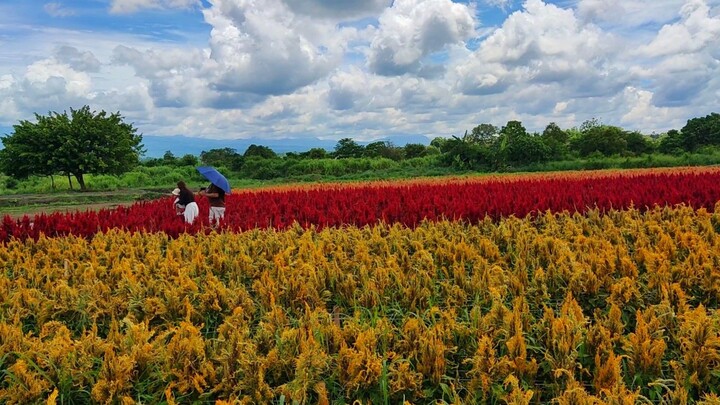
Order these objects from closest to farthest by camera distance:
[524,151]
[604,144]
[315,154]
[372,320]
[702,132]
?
[372,320] → [524,151] → [604,144] → [702,132] → [315,154]

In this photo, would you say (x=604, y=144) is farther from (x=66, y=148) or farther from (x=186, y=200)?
(x=186, y=200)

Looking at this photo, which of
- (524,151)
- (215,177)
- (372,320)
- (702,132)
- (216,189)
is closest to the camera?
(372,320)

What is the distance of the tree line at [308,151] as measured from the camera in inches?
1299

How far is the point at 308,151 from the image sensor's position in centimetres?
5591

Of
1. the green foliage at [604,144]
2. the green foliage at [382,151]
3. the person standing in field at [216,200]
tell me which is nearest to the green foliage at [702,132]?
the green foliage at [604,144]

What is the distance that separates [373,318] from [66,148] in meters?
33.0

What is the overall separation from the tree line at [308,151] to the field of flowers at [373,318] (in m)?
29.5

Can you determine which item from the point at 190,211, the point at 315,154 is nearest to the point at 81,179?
the point at 315,154

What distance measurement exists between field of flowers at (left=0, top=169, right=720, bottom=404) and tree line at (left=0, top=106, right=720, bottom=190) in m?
29.5

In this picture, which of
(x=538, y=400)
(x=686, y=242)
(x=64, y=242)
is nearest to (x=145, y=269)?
(x=64, y=242)

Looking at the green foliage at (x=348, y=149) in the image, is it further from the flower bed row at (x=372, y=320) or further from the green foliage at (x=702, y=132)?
the flower bed row at (x=372, y=320)

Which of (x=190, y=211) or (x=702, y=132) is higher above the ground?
(x=702, y=132)

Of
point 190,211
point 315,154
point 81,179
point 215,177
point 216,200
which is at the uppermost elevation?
point 315,154

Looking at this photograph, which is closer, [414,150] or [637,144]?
[637,144]
